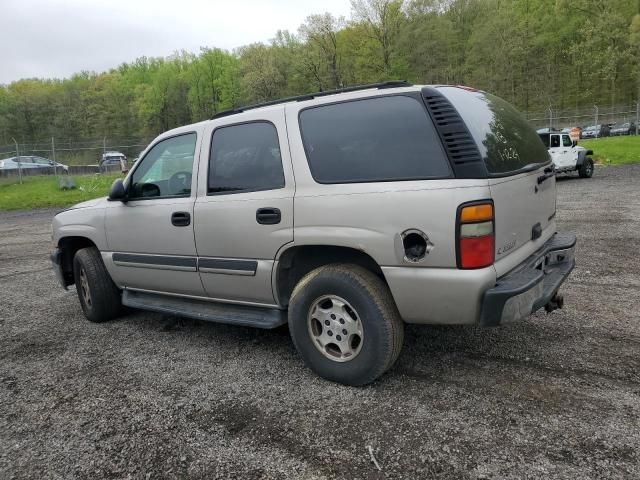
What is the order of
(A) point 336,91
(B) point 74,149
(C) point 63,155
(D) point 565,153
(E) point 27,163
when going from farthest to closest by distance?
1. (B) point 74,149
2. (C) point 63,155
3. (E) point 27,163
4. (D) point 565,153
5. (A) point 336,91

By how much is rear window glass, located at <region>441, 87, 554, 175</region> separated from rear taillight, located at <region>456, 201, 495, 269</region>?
278 mm

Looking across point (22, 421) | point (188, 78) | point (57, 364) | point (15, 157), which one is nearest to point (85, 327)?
point (57, 364)

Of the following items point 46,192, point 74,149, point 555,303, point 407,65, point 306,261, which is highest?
point 407,65

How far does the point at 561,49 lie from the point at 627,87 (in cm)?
835

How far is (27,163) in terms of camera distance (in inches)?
963

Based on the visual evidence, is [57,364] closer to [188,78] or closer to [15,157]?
[15,157]

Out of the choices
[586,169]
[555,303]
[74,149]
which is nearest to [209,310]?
[555,303]

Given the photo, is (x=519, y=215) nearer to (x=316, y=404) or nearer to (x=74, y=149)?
(x=316, y=404)

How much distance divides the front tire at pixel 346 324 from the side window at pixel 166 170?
1.47 m

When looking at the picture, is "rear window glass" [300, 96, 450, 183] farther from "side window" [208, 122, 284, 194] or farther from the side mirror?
the side mirror

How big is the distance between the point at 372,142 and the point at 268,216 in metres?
0.89

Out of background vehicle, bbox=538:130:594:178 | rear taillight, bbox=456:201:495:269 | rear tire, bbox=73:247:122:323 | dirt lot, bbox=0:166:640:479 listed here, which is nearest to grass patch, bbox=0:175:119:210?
rear tire, bbox=73:247:122:323

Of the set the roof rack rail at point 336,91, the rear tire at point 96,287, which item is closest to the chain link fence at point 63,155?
the rear tire at point 96,287

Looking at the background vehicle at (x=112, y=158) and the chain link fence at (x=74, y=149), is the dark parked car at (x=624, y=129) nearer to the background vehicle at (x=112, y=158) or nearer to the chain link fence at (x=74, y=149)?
the chain link fence at (x=74, y=149)
